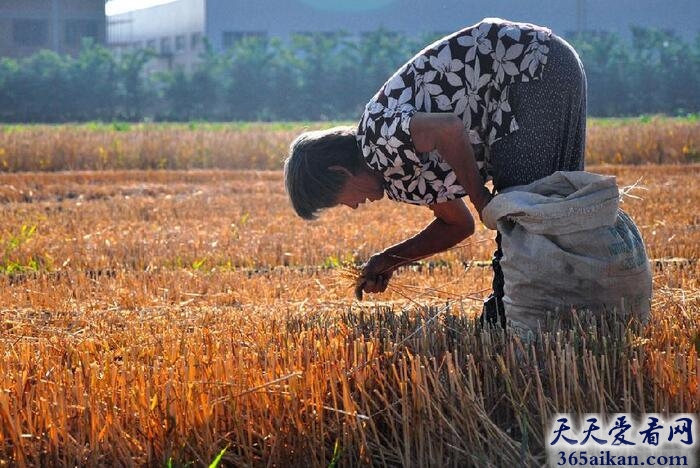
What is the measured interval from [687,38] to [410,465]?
39144mm

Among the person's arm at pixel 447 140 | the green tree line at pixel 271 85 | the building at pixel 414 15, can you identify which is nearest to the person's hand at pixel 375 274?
the person's arm at pixel 447 140

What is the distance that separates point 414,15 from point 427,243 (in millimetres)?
35255

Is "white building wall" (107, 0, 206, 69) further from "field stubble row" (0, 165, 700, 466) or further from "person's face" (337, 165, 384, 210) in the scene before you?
"person's face" (337, 165, 384, 210)

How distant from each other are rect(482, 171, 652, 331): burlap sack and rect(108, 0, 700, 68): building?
34.6 metres

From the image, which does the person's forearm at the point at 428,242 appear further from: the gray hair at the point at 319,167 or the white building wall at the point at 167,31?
the white building wall at the point at 167,31

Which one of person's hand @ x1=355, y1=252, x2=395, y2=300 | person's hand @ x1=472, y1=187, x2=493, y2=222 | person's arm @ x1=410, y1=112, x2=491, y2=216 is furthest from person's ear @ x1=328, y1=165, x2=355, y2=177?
person's hand @ x1=355, y1=252, x2=395, y2=300

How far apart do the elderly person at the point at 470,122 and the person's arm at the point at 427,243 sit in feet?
0.82

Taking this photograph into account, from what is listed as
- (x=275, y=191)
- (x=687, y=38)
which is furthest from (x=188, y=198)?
(x=687, y=38)

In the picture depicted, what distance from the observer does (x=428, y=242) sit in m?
4.60

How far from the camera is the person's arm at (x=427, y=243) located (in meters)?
4.47

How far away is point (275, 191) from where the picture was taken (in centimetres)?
1216

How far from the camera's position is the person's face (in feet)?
13.8

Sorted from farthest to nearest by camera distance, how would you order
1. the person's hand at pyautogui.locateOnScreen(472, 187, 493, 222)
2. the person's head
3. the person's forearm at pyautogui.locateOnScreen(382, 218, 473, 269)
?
1. the person's forearm at pyautogui.locateOnScreen(382, 218, 473, 269)
2. the person's head
3. the person's hand at pyautogui.locateOnScreen(472, 187, 493, 222)

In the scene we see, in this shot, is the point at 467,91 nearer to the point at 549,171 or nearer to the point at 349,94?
the point at 549,171
